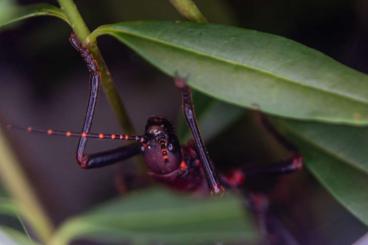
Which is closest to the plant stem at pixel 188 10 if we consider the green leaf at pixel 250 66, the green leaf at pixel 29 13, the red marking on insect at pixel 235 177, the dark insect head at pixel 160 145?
the green leaf at pixel 250 66

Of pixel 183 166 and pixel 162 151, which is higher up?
pixel 162 151

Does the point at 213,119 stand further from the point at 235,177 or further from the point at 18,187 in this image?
the point at 18,187

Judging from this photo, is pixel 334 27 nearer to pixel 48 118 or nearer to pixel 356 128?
pixel 356 128

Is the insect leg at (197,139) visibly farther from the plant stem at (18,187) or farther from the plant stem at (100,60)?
the plant stem at (18,187)

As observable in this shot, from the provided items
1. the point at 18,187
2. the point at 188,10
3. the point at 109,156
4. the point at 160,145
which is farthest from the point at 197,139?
the point at 18,187

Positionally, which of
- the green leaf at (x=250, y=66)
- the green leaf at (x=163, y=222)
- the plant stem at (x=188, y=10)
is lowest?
the green leaf at (x=163, y=222)

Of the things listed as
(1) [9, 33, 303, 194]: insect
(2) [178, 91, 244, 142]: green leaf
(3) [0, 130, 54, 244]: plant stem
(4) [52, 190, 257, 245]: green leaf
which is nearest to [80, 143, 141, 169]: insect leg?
(1) [9, 33, 303, 194]: insect
